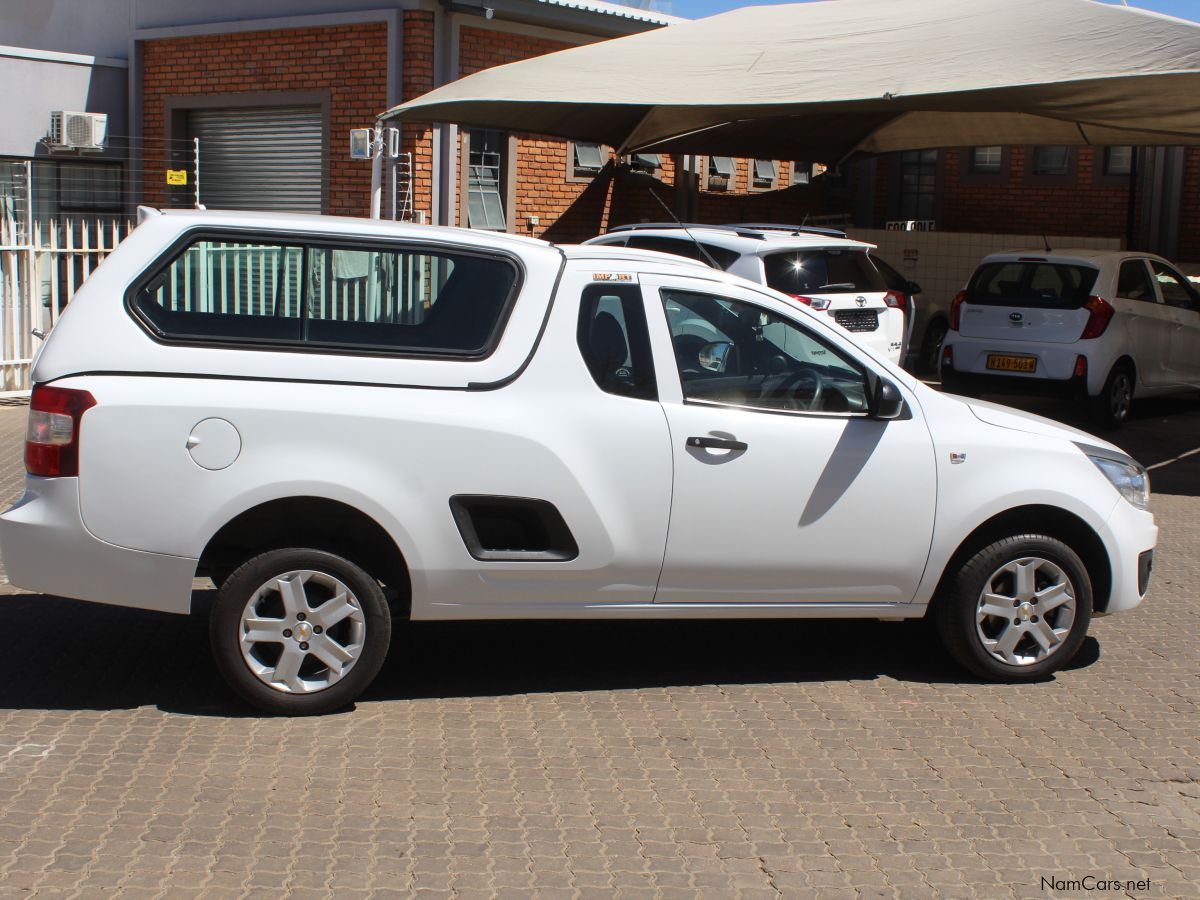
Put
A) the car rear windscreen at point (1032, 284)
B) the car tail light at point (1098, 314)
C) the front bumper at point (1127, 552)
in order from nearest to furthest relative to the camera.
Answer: the front bumper at point (1127, 552) → the car tail light at point (1098, 314) → the car rear windscreen at point (1032, 284)

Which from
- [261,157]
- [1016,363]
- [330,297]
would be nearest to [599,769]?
[330,297]

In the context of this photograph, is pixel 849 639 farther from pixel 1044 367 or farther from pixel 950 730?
pixel 1044 367

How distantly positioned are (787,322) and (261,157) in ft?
48.8

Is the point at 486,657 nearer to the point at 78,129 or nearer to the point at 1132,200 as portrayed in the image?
the point at 78,129

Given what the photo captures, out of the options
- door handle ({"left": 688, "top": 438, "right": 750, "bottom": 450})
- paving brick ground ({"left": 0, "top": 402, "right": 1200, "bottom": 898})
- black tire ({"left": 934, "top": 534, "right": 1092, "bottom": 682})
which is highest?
door handle ({"left": 688, "top": 438, "right": 750, "bottom": 450})

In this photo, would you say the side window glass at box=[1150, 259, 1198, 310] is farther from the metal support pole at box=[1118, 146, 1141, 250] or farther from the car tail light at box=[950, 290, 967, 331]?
the metal support pole at box=[1118, 146, 1141, 250]

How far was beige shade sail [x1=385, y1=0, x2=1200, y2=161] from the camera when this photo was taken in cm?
1267

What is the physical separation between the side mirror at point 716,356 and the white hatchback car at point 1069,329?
9.32 meters

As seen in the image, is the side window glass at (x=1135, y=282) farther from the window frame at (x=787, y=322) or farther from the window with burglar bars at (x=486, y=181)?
the window frame at (x=787, y=322)

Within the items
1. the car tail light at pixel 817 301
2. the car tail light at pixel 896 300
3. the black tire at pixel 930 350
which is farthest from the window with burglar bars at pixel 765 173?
the car tail light at pixel 817 301

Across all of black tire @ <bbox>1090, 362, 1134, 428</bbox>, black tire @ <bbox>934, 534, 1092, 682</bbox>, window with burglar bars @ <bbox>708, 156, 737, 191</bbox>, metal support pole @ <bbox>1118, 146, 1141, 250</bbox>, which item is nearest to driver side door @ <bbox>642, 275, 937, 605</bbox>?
black tire @ <bbox>934, 534, 1092, 682</bbox>

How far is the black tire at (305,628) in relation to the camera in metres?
5.54

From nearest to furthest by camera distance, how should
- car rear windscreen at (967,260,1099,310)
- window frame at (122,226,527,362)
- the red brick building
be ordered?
1. window frame at (122,226,527,362)
2. car rear windscreen at (967,260,1099,310)
3. the red brick building

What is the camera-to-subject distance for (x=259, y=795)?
491 centimetres
